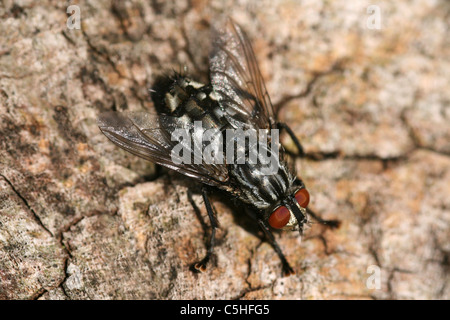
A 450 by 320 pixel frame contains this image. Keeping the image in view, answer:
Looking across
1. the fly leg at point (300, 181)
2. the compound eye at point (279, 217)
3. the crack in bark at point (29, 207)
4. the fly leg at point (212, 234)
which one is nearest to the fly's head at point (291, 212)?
the compound eye at point (279, 217)

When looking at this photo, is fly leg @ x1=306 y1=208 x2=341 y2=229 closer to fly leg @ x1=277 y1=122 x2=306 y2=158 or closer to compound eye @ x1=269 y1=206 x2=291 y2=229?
compound eye @ x1=269 y1=206 x2=291 y2=229

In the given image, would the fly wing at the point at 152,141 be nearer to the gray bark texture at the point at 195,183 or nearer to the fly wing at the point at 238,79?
the gray bark texture at the point at 195,183

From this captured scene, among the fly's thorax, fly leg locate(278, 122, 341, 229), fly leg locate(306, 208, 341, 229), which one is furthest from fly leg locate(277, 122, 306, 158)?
fly leg locate(306, 208, 341, 229)

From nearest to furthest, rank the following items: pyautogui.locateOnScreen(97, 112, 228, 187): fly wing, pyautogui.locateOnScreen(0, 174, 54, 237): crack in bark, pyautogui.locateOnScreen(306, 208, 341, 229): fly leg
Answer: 1. pyautogui.locateOnScreen(0, 174, 54, 237): crack in bark
2. pyautogui.locateOnScreen(97, 112, 228, 187): fly wing
3. pyautogui.locateOnScreen(306, 208, 341, 229): fly leg
